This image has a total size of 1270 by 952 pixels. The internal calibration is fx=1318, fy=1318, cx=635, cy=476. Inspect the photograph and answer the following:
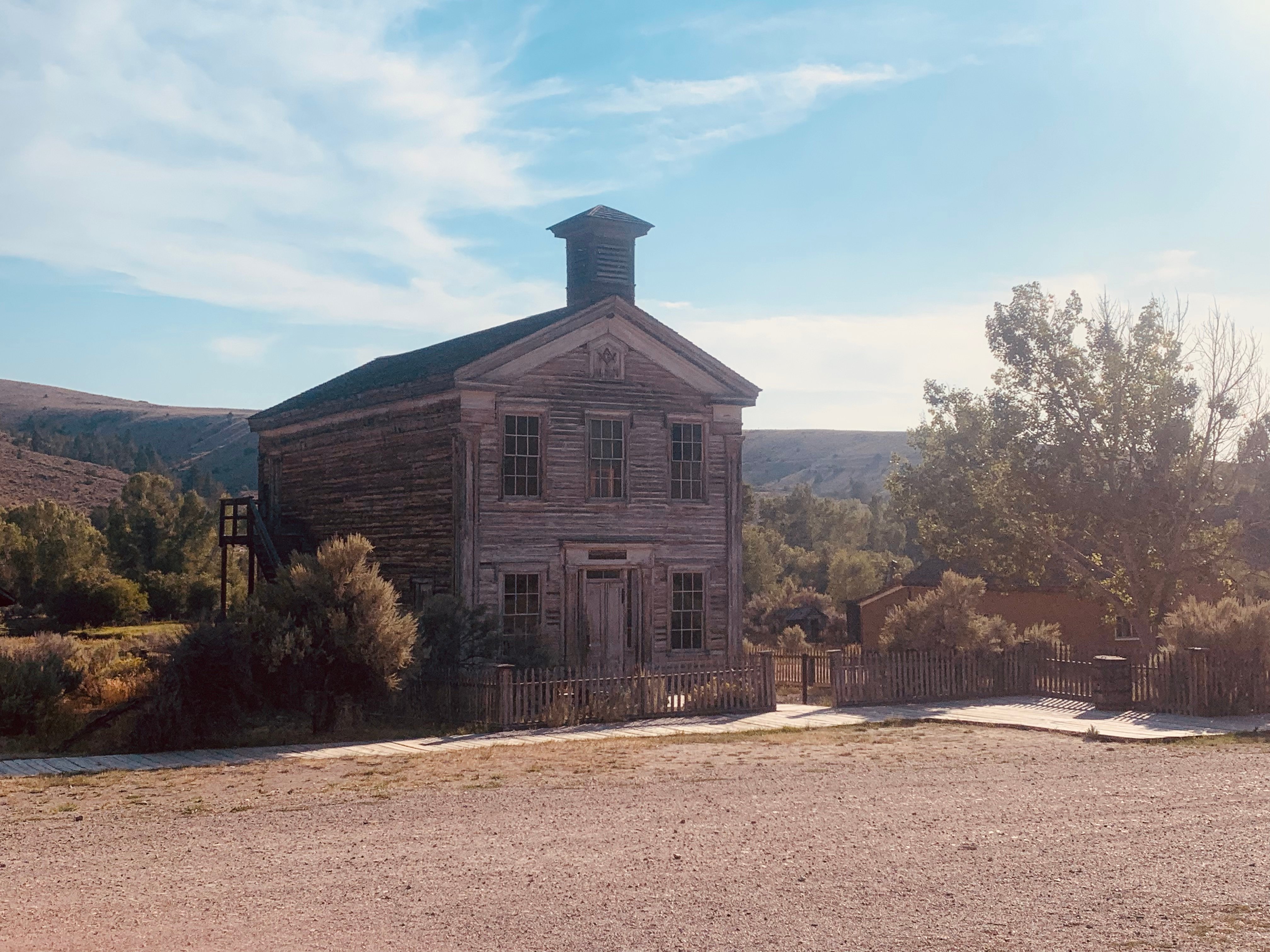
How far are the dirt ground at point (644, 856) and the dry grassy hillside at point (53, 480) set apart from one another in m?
73.5

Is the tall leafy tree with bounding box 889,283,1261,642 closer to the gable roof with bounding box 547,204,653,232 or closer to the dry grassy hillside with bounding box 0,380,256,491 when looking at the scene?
the gable roof with bounding box 547,204,653,232

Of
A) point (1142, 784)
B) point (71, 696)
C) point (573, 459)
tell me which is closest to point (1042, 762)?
point (1142, 784)

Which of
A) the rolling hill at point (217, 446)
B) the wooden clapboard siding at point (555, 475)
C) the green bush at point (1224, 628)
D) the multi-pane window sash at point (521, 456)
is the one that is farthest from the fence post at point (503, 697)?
the rolling hill at point (217, 446)

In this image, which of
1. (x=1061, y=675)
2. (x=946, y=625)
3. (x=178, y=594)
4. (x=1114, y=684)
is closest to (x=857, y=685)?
(x=946, y=625)

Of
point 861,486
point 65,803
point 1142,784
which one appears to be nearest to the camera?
point 65,803

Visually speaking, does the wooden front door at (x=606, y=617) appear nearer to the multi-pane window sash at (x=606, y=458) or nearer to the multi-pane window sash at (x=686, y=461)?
the multi-pane window sash at (x=606, y=458)

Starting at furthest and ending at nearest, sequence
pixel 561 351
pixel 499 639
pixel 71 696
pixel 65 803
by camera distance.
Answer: pixel 561 351, pixel 499 639, pixel 71 696, pixel 65 803

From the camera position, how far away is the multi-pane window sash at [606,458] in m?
26.0

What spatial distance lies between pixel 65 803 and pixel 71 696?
25.2 feet

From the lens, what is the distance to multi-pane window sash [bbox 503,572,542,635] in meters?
24.7

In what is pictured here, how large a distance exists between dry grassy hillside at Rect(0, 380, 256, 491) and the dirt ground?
13348 centimetres

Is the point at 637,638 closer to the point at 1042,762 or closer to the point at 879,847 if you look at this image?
the point at 1042,762

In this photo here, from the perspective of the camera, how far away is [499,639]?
22.8m

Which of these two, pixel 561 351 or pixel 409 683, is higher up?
pixel 561 351
